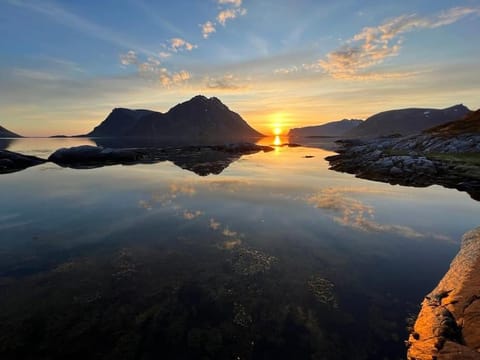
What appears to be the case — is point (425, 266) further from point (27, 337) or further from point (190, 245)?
point (27, 337)

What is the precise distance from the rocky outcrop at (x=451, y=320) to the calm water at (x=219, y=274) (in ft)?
1.43

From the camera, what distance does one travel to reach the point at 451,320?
6266 mm

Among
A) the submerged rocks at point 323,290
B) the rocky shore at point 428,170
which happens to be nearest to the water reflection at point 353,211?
the submerged rocks at point 323,290

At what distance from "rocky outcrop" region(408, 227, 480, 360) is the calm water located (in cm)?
44

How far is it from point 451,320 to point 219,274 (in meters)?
6.79

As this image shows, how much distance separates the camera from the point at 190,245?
11.8m

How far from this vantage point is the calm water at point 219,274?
6.41 meters

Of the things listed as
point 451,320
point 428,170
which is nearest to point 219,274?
point 451,320

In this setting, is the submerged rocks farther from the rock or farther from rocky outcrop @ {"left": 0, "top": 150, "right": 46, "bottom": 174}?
rocky outcrop @ {"left": 0, "top": 150, "right": 46, "bottom": 174}

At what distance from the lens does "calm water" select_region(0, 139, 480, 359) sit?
641cm

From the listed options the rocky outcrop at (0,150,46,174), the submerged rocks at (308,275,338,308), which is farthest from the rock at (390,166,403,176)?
the rocky outcrop at (0,150,46,174)

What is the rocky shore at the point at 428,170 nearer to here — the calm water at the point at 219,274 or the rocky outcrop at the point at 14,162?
the calm water at the point at 219,274

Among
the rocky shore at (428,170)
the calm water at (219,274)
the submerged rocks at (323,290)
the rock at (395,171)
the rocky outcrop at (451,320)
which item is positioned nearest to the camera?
the rocky outcrop at (451,320)

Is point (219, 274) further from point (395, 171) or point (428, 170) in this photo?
point (428, 170)
